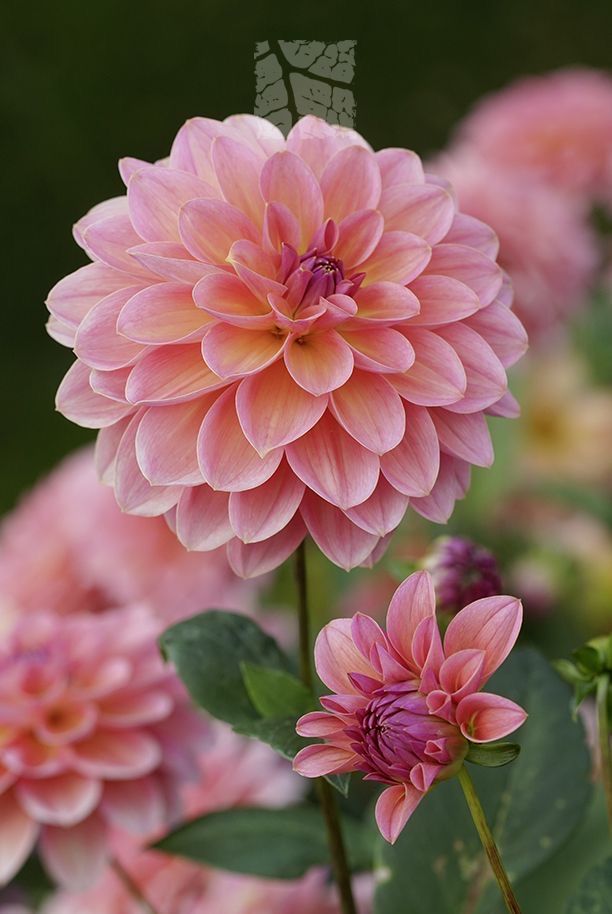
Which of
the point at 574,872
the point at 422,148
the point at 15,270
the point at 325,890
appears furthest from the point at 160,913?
the point at 422,148

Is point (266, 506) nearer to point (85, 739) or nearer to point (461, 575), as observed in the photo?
point (461, 575)

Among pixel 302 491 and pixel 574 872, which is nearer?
pixel 302 491

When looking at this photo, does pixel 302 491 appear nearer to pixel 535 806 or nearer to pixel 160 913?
pixel 535 806

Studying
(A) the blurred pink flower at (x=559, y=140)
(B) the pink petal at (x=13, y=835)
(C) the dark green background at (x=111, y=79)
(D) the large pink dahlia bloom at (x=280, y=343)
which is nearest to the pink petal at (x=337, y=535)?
(D) the large pink dahlia bloom at (x=280, y=343)

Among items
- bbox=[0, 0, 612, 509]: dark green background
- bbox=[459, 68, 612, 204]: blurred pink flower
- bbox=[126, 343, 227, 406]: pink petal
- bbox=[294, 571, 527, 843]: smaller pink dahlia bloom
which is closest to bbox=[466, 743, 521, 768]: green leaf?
bbox=[294, 571, 527, 843]: smaller pink dahlia bloom

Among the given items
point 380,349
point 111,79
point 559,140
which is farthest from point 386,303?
point 111,79

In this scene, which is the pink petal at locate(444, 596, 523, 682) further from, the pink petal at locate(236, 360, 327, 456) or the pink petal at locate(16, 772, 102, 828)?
the pink petal at locate(16, 772, 102, 828)
